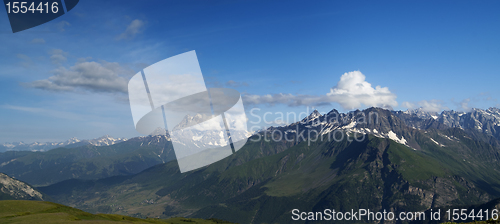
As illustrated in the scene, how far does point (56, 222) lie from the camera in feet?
138

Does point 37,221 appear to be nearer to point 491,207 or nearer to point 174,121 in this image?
point 174,121

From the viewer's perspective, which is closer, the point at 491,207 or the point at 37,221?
the point at 37,221

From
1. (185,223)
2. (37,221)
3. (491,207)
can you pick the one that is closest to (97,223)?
(37,221)

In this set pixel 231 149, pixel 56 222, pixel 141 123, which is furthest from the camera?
pixel 56 222

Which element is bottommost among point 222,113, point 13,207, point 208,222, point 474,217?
point 474,217

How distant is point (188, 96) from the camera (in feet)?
48.2

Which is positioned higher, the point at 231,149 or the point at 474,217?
the point at 231,149

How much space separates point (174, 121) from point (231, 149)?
13.3 ft

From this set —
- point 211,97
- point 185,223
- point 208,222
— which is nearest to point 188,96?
point 211,97

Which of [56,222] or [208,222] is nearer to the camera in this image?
[56,222]

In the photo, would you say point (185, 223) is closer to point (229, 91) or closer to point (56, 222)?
point (56, 222)

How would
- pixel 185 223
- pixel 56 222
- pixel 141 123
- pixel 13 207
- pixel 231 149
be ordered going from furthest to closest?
pixel 185 223, pixel 13 207, pixel 56 222, pixel 231 149, pixel 141 123

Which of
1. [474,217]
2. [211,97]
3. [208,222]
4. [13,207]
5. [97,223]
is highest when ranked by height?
[211,97]

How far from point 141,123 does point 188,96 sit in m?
2.73
